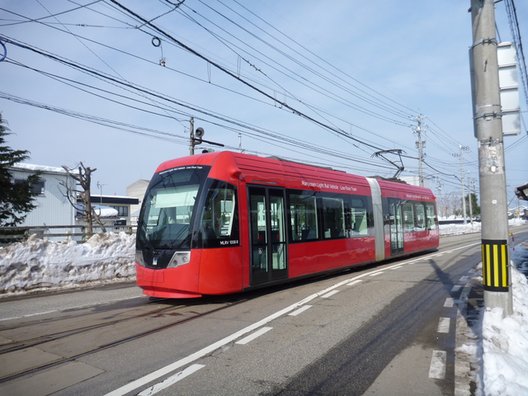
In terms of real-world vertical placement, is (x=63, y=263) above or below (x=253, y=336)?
Answer: above

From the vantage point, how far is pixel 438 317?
24.9 ft

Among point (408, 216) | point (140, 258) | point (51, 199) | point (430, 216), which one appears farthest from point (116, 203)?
point (140, 258)

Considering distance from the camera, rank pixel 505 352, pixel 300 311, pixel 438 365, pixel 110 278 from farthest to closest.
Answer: pixel 110 278 → pixel 300 311 → pixel 438 365 → pixel 505 352

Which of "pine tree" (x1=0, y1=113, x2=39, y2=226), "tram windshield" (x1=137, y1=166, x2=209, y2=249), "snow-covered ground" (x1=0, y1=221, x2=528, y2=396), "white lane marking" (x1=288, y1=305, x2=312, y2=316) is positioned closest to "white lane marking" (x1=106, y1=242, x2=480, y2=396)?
"white lane marking" (x1=288, y1=305, x2=312, y2=316)

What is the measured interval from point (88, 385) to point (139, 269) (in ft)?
15.1

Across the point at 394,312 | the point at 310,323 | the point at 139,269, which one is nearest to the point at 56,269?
the point at 139,269

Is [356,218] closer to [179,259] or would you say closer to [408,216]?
[408,216]

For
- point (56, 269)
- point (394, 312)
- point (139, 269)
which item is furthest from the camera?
point (56, 269)

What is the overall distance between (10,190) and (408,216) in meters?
19.0

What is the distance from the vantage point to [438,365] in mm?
5133

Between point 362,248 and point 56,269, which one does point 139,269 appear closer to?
point 56,269

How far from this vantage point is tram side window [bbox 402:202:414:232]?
1825 cm

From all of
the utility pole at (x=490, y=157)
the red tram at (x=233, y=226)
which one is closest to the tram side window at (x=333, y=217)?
the red tram at (x=233, y=226)

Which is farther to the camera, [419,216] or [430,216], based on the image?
[430,216]
